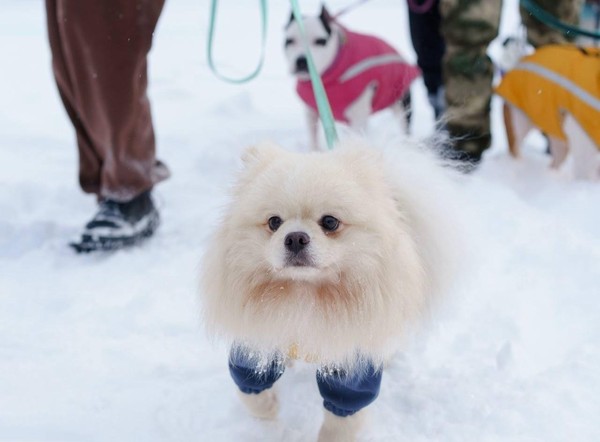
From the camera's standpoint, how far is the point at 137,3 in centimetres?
217

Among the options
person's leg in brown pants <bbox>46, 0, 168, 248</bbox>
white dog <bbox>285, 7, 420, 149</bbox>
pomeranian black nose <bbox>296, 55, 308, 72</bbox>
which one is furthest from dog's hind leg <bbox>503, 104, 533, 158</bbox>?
person's leg in brown pants <bbox>46, 0, 168, 248</bbox>

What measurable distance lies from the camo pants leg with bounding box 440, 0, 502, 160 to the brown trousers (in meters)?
1.46

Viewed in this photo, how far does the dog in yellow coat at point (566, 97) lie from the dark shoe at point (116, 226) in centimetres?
197

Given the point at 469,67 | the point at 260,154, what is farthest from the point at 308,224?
the point at 469,67

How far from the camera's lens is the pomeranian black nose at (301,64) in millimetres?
3387

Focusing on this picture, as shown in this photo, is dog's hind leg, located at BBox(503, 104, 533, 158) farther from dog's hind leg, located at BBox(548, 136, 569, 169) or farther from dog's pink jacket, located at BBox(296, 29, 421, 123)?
dog's pink jacket, located at BBox(296, 29, 421, 123)

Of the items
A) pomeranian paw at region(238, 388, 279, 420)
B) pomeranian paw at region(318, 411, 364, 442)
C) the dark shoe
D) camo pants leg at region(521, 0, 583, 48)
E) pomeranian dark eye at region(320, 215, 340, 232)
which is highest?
pomeranian dark eye at region(320, 215, 340, 232)

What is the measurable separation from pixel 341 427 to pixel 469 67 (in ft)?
7.19

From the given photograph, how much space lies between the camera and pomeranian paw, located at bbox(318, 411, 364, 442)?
135 centimetres

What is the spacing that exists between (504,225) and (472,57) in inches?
37.0

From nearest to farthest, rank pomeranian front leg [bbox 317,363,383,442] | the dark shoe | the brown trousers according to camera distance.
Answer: pomeranian front leg [bbox 317,363,383,442] → the brown trousers → the dark shoe

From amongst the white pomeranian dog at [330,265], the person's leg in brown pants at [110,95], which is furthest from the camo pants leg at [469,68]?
the white pomeranian dog at [330,265]

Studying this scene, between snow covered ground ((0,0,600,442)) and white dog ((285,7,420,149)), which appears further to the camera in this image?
white dog ((285,7,420,149))

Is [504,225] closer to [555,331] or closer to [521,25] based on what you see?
[555,331]
